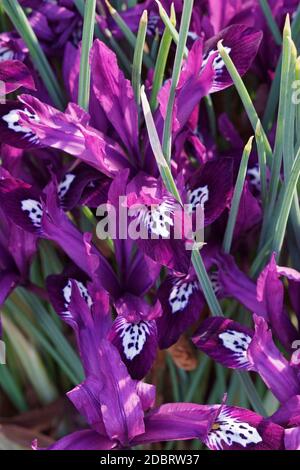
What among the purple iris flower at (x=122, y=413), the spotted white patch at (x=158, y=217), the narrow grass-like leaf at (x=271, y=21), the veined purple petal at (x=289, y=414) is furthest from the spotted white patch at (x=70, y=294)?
the narrow grass-like leaf at (x=271, y=21)

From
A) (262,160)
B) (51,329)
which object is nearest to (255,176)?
(262,160)

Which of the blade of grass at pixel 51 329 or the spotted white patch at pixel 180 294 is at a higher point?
the spotted white patch at pixel 180 294

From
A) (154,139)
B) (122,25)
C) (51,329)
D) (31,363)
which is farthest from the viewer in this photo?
(31,363)

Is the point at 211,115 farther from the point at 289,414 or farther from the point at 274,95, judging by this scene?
the point at 289,414

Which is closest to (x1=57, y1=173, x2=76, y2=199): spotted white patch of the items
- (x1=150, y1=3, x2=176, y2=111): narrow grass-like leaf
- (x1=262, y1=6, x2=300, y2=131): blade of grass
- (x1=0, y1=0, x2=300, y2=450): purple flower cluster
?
(x1=0, y1=0, x2=300, y2=450): purple flower cluster

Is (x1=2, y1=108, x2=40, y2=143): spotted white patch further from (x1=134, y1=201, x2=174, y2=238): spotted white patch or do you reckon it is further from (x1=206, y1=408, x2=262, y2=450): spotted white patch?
(x1=206, y1=408, x2=262, y2=450): spotted white patch

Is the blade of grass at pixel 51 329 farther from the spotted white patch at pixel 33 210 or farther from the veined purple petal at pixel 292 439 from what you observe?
the veined purple petal at pixel 292 439
